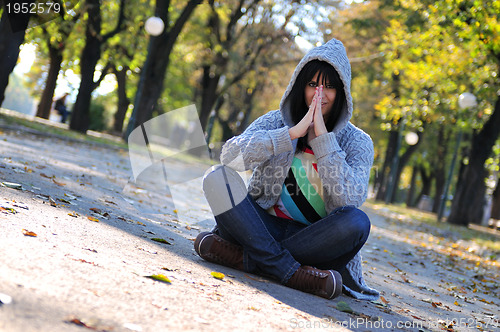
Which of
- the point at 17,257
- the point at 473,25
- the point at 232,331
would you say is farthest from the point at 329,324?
the point at 473,25

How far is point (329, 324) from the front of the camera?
3438 mm

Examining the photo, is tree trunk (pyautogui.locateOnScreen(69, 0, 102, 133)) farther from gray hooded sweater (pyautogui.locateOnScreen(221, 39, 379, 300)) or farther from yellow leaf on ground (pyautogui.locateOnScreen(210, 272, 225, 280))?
yellow leaf on ground (pyautogui.locateOnScreen(210, 272, 225, 280))

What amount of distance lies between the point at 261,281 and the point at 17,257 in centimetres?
173

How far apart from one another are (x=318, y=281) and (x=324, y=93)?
1.30 meters

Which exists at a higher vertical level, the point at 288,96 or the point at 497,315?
the point at 288,96

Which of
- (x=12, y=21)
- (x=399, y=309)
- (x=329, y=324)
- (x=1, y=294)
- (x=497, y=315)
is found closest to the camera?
(x=1, y=294)

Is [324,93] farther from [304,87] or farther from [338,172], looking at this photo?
[338,172]

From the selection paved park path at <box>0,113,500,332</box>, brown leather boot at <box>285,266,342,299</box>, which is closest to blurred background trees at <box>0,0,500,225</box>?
paved park path at <box>0,113,500,332</box>

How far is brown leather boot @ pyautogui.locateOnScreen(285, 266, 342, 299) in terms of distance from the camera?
163 inches

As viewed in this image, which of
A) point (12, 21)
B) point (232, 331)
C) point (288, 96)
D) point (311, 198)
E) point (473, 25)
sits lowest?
point (232, 331)

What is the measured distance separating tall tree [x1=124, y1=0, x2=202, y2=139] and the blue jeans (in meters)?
Answer: 16.4

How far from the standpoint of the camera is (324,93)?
4.49 m

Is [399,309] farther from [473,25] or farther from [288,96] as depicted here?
[473,25]

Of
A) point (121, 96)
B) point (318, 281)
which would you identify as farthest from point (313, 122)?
point (121, 96)
